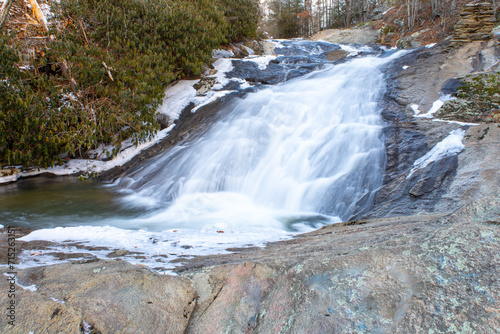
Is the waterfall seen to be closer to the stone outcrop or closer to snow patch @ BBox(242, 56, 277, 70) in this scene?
snow patch @ BBox(242, 56, 277, 70)

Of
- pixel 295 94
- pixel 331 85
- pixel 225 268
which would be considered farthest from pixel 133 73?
pixel 225 268

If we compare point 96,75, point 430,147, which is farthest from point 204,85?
point 430,147

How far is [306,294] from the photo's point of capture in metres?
1.53

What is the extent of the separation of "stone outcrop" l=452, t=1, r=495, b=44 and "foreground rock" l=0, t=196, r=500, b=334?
1075 centimetres

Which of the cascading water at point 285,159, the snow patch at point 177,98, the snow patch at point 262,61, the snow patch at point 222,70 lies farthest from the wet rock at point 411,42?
the snow patch at point 177,98

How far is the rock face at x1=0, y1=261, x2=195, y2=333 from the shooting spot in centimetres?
150

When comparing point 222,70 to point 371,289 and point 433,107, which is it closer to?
point 433,107

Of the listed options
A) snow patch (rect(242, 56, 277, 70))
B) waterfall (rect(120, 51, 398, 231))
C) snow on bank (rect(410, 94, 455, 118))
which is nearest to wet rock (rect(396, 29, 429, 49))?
waterfall (rect(120, 51, 398, 231))

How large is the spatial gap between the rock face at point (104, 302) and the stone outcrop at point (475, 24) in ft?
39.1

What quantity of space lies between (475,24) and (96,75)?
12.1 meters

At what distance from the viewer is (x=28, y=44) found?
862 cm

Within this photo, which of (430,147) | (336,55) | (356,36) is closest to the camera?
(430,147)

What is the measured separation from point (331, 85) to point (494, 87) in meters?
4.37

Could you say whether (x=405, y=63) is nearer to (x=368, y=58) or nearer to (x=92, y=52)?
(x=368, y=58)
